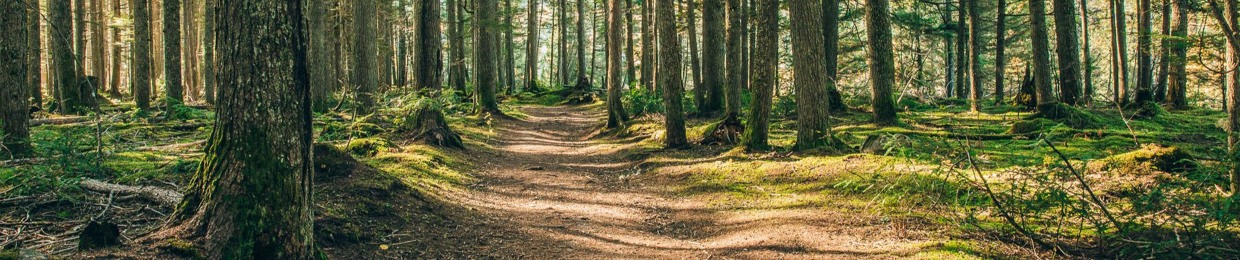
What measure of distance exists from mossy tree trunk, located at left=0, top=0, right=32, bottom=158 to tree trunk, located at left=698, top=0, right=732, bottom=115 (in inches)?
415

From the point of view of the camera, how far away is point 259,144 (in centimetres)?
435

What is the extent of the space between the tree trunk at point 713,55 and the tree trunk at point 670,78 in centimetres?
128

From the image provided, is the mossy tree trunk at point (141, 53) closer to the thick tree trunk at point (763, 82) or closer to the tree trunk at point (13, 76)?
the tree trunk at point (13, 76)

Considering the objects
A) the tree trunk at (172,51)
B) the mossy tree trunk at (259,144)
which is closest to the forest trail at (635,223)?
the mossy tree trunk at (259,144)

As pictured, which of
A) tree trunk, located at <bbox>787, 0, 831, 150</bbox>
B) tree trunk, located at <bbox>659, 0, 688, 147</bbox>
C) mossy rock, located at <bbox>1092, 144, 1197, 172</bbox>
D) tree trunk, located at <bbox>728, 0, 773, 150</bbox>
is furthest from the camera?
tree trunk, located at <bbox>659, 0, 688, 147</bbox>

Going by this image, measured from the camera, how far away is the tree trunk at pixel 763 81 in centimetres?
1085

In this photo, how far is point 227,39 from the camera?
4.27m

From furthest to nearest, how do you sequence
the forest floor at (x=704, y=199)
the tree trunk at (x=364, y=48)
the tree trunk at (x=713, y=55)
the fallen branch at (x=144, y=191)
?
1. the tree trunk at (x=364, y=48)
2. the tree trunk at (x=713, y=55)
3. the fallen branch at (x=144, y=191)
4. the forest floor at (x=704, y=199)

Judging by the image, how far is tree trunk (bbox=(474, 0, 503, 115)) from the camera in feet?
64.2

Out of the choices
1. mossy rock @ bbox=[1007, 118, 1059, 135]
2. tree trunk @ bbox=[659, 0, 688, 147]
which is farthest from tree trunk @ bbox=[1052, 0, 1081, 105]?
tree trunk @ bbox=[659, 0, 688, 147]

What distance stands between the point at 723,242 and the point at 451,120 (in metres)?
10.6

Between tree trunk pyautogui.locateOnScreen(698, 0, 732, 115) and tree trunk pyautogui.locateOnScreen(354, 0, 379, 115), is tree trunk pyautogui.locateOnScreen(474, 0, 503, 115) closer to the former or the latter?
tree trunk pyautogui.locateOnScreen(354, 0, 379, 115)

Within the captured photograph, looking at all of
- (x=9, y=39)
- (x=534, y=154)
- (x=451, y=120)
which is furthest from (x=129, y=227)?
(x=451, y=120)

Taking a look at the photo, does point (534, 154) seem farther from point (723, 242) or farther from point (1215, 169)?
point (1215, 169)
